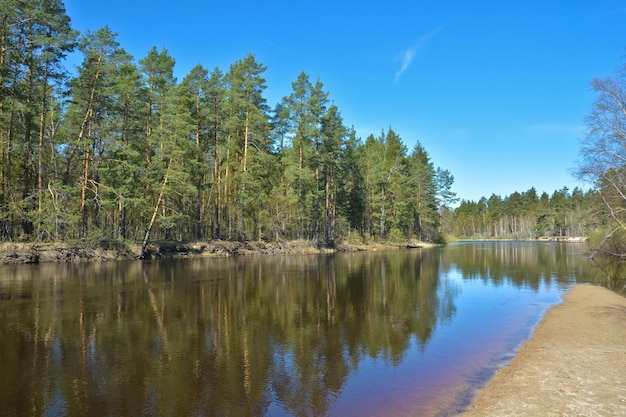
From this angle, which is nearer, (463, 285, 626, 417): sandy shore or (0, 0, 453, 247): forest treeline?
(463, 285, 626, 417): sandy shore

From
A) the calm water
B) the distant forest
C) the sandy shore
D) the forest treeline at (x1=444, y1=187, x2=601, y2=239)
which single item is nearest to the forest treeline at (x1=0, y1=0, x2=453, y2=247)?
the distant forest

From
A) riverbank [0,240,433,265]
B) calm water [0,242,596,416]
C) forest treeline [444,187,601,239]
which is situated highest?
forest treeline [444,187,601,239]

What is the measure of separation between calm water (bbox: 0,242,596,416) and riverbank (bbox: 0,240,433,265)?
12443 millimetres

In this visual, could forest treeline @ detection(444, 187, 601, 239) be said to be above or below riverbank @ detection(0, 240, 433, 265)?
above

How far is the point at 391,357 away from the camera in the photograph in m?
9.69

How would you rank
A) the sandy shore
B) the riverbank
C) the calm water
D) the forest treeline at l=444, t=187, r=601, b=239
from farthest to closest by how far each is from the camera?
the forest treeline at l=444, t=187, r=601, b=239
the riverbank
the calm water
the sandy shore

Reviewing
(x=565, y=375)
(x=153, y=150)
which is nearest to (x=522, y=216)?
(x=153, y=150)

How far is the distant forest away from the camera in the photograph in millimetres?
33781

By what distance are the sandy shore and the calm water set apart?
1.70ft

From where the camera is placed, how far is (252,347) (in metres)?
10.2

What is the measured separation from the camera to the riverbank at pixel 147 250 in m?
31.3

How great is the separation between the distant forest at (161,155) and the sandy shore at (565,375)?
1097 inches

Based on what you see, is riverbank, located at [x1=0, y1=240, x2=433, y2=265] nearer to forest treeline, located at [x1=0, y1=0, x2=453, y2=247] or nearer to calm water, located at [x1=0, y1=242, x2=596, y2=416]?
forest treeline, located at [x1=0, y1=0, x2=453, y2=247]

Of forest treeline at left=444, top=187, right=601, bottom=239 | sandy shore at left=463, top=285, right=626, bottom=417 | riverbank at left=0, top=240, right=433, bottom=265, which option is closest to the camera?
sandy shore at left=463, top=285, right=626, bottom=417
